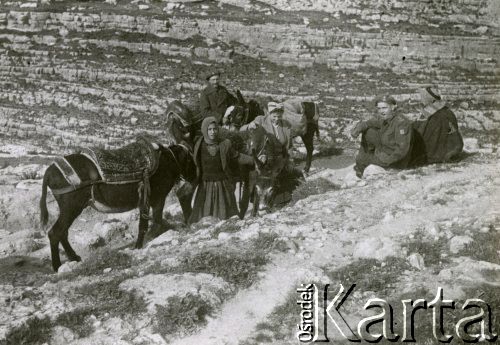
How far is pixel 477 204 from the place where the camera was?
7.46 meters

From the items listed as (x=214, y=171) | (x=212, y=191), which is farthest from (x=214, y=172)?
(x=212, y=191)

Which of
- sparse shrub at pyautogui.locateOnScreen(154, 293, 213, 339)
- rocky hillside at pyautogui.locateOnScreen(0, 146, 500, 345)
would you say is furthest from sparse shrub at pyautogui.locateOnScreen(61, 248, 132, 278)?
sparse shrub at pyautogui.locateOnScreen(154, 293, 213, 339)

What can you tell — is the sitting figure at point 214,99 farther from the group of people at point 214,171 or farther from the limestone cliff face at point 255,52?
the limestone cliff face at point 255,52

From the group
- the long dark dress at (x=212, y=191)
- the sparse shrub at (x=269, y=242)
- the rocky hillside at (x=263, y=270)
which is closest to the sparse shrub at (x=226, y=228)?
the rocky hillside at (x=263, y=270)

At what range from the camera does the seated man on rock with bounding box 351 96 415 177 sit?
30.1ft

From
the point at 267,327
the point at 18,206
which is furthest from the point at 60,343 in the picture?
the point at 18,206

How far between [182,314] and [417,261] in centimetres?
244

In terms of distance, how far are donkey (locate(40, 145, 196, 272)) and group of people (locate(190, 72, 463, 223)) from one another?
1.09 ft

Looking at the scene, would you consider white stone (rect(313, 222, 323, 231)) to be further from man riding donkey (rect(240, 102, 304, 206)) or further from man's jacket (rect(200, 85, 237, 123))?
man's jacket (rect(200, 85, 237, 123))

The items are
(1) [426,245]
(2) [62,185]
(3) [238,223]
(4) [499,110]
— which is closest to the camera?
(1) [426,245]

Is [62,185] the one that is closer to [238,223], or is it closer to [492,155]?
[238,223]

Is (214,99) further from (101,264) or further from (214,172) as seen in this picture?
(101,264)

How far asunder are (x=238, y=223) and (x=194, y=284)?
1.74 meters

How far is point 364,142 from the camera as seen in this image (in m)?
9.63
